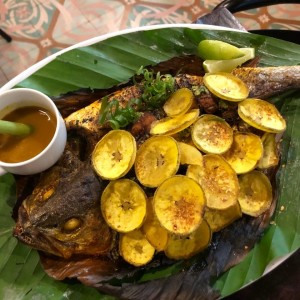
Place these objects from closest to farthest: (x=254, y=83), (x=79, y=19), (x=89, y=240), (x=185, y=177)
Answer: (x=185, y=177)
(x=89, y=240)
(x=254, y=83)
(x=79, y=19)

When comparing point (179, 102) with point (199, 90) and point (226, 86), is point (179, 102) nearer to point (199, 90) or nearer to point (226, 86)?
point (199, 90)

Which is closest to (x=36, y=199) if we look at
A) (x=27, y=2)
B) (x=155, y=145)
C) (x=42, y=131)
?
(x=42, y=131)

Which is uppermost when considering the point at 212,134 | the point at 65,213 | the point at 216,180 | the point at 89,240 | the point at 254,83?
the point at 254,83

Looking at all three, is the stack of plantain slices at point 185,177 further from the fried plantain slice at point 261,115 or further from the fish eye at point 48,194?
the fish eye at point 48,194

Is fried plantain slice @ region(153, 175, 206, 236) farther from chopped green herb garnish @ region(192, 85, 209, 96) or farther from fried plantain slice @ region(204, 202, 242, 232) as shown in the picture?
chopped green herb garnish @ region(192, 85, 209, 96)

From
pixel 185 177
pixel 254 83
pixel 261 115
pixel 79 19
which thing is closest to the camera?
pixel 185 177

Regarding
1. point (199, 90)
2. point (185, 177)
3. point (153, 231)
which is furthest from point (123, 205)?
point (199, 90)

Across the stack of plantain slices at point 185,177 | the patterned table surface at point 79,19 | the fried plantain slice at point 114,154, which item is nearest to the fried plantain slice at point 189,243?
the stack of plantain slices at point 185,177
